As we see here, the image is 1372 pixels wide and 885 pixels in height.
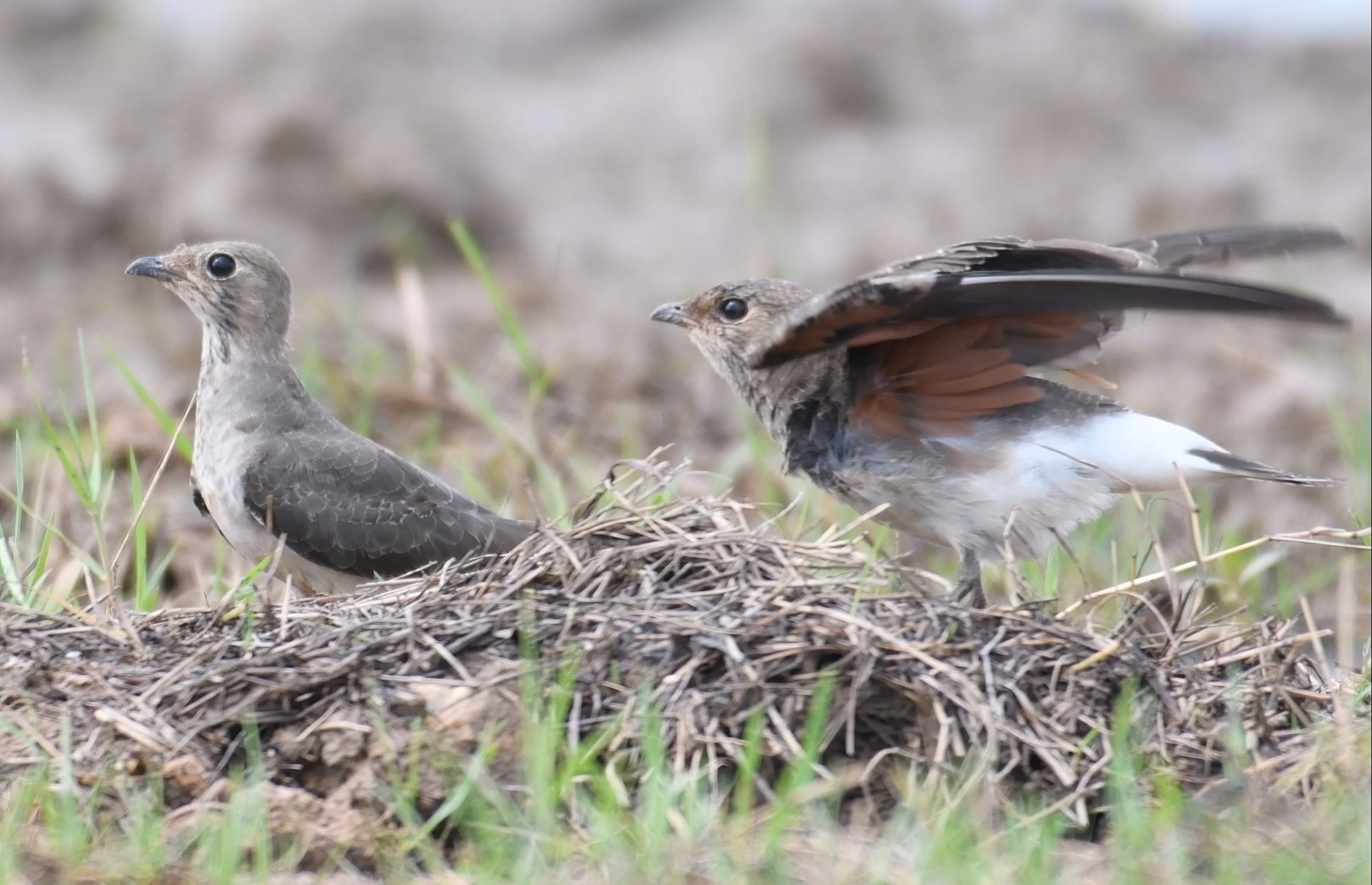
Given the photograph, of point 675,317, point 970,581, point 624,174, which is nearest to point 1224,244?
point 970,581

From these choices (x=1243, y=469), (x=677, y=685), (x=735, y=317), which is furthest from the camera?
(x=735, y=317)

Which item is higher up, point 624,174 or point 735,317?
point 735,317

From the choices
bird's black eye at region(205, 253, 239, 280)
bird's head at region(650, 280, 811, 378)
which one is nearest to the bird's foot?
bird's head at region(650, 280, 811, 378)

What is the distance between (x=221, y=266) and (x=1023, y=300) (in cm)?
302

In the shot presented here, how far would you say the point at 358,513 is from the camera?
6.14 m

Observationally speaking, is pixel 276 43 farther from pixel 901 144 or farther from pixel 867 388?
pixel 867 388

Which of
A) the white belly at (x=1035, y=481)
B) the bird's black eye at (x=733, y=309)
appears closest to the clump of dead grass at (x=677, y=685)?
the white belly at (x=1035, y=481)

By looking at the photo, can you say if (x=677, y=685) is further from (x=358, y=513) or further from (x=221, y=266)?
(x=221, y=266)

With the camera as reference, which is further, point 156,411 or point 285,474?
point 156,411

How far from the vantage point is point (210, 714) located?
465cm

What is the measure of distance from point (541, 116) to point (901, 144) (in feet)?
8.11

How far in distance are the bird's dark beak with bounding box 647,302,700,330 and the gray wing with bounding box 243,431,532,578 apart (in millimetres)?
842

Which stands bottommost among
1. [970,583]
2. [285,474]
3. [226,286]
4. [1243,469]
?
[970,583]

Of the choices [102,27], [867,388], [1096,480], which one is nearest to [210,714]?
[867,388]
